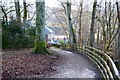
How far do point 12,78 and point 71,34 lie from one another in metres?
16.8

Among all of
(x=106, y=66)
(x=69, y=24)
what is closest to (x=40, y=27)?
(x=106, y=66)

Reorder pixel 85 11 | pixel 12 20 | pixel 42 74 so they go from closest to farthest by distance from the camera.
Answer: pixel 42 74 < pixel 12 20 < pixel 85 11

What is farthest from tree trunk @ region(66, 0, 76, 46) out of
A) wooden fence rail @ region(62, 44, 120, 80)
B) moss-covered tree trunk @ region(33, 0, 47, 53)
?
wooden fence rail @ region(62, 44, 120, 80)

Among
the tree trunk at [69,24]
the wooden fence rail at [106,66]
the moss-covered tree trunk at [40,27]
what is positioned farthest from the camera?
the tree trunk at [69,24]

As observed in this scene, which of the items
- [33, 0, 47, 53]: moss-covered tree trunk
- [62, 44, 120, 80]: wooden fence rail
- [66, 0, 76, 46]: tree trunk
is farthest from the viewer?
[66, 0, 76, 46]: tree trunk

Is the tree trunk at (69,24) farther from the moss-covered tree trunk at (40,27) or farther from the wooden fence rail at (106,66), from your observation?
the wooden fence rail at (106,66)

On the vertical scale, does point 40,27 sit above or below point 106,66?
above

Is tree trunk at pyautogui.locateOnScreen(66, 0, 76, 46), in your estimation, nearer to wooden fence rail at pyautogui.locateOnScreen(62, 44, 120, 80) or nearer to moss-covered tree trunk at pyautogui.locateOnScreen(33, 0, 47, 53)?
moss-covered tree trunk at pyautogui.locateOnScreen(33, 0, 47, 53)

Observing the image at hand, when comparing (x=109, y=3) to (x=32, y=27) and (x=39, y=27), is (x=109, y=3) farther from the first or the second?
(x=39, y=27)

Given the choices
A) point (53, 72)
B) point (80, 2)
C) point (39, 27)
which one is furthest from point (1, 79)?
point (80, 2)

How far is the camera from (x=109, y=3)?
84.5ft

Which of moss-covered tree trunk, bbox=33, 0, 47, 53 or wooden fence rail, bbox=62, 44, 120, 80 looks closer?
wooden fence rail, bbox=62, 44, 120, 80

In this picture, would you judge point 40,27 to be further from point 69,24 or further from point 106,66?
point 69,24

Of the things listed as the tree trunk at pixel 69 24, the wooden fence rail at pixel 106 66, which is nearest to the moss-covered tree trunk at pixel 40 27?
the wooden fence rail at pixel 106 66
